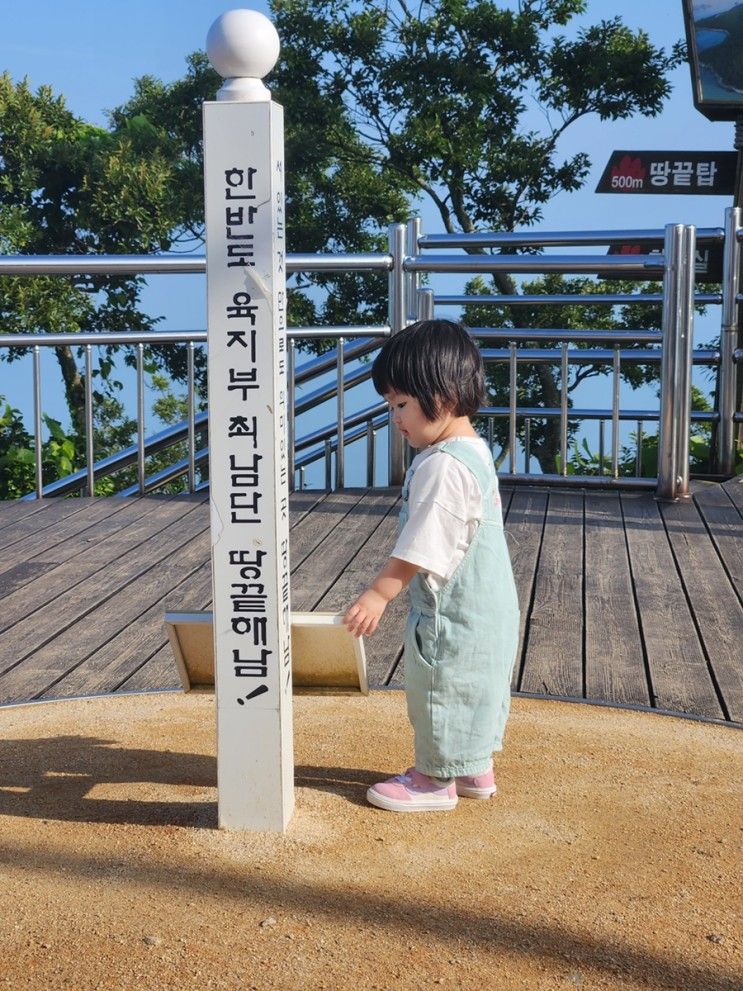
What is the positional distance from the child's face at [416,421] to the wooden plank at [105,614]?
147cm

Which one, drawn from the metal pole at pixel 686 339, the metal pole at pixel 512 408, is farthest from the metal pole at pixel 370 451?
the metal pole at pixel 686 339

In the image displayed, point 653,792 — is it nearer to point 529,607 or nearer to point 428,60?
point 529,607

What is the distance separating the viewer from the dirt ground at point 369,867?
6.34ft

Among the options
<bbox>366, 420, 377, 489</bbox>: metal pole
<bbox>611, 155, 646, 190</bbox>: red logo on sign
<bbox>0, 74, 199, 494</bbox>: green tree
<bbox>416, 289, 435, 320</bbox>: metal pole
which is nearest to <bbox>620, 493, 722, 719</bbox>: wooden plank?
<bbox>416, 289, 435, 320</bbox>: metal pole

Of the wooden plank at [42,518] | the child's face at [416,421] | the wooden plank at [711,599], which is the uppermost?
the child's face at [416,421]

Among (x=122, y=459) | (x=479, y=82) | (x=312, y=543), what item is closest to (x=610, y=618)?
(x=312, y=543)

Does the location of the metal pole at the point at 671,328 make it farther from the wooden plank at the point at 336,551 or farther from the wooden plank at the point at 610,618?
the wooden plank at the point at 336,551

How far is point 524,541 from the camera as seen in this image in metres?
5.00

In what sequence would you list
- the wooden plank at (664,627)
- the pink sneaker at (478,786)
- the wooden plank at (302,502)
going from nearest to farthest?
the pink sneaker at (478,786) < the wooden plank at (664,627) < the wooden plank at (302,502)

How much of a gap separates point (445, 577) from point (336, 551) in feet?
8.09

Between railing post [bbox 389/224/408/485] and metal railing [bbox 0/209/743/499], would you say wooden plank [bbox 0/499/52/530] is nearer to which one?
metal railing [bbox 0/209/743/499]

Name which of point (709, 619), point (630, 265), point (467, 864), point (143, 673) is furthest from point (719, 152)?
point (467, 864)

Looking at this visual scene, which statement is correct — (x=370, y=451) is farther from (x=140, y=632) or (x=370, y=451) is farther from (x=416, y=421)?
(x=416, y=421)

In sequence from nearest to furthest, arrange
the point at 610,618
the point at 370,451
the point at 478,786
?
the point at 478,786 < the point at 610,618 < the point at 370,451
